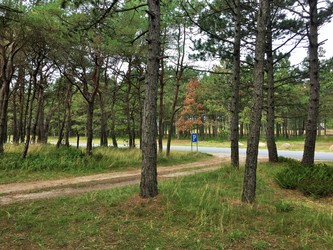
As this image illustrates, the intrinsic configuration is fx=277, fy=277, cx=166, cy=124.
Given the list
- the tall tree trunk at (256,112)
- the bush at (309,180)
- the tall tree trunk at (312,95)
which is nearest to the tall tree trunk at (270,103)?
the tall tree trunk at (312,95)

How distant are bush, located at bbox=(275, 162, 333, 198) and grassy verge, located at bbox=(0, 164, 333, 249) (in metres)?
0.76

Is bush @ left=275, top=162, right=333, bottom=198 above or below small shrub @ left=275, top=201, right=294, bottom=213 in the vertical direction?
above

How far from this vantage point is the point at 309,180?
8.25 m

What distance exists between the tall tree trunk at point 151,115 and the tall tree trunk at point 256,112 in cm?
208

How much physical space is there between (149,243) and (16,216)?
3.16 metres

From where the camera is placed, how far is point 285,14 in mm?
12758

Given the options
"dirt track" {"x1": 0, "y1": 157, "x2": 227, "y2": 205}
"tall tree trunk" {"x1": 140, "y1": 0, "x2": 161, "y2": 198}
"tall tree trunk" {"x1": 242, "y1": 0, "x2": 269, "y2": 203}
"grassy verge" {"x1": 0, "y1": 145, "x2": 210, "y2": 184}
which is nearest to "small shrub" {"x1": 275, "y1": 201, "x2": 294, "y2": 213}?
"tall tree trunk" {"x1": 242, "y1": 0, "x2": 269, "y2": 203}

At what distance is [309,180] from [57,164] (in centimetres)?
1024

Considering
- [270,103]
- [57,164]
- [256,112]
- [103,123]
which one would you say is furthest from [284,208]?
[103,123]

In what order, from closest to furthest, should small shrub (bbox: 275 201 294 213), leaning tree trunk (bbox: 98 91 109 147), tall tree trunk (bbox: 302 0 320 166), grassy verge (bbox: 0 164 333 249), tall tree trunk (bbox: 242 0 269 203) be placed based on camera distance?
grassy verge (bbox: 0 164 333 249) < small shrub (bbox: 275 201 294 213) < tall tree trunk (bbox: 242 0 269 203) < tall tree trunk (bbox: 302 0 320 166) < leaning tree trunk (bbox: 98 91 109 147)

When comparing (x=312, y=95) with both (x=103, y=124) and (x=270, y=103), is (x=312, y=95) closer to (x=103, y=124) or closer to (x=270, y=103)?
(x=270, y=103)

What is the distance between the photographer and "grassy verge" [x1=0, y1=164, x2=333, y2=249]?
447cm

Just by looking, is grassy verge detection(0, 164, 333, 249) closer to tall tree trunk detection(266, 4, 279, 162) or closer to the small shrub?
the small shrub

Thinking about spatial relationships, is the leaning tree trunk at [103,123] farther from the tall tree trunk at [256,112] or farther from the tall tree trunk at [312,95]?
the tall tree trunk at [256,112]
